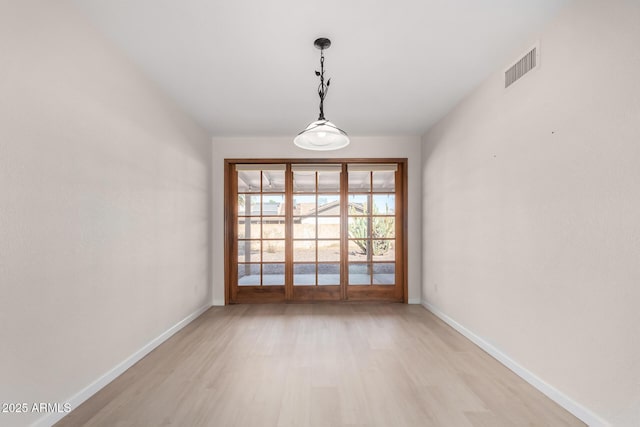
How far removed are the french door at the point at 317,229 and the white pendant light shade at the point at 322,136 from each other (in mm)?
2404

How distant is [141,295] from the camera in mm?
2904

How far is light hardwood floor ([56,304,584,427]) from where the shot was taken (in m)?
Result: 1.99

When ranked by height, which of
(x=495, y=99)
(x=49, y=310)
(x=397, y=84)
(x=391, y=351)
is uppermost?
(x=397, y=84)

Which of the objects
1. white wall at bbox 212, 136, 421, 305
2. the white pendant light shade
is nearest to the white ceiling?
the white pendant light shade

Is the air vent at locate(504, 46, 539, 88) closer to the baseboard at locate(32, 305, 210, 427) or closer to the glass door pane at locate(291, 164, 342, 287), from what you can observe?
the glass door pane at locate(291, 164, 342, 287)

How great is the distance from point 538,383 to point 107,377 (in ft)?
10.7

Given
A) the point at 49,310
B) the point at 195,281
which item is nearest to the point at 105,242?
the point at 49,310

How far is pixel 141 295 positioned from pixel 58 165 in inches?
55.9

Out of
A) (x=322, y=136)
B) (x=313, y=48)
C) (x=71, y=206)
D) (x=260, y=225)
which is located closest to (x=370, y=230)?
(x=260, y=225)

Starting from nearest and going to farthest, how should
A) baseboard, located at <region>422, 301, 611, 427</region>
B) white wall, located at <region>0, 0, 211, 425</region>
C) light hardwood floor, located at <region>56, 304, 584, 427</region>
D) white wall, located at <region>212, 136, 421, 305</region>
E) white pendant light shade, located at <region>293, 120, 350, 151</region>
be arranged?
white wall, located at <region>0, 0, 211, 425</region>, baseboard, located at <region>422, 301, 611, 427</region>, light hardwood floor, located at <region>56, 304, 584, 427</region>, white pendant light shade, located at <region>293, 120, 350, 151</region>, white wall, located at <region>212, 136, 421, 305</region>

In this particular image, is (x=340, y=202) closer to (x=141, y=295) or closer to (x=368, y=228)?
(x=368, y=228)

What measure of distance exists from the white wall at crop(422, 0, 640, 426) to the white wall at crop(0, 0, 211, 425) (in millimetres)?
3270

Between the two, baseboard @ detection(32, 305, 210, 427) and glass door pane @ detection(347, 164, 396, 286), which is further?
glass door pane @ detection(347, 164, 396, 286)

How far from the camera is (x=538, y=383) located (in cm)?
231
